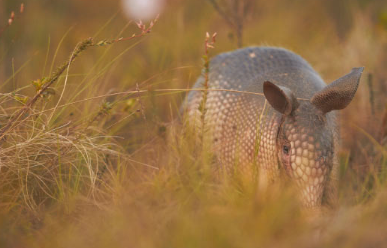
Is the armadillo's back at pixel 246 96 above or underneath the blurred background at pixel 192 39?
underneath

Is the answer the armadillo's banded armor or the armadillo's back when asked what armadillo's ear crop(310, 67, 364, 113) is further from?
the armadillo's back

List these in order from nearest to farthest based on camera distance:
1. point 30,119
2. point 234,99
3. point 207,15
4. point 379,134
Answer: point 30,119
point 234,99
point 379,134
point 207,15

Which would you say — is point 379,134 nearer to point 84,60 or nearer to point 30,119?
point 30,119

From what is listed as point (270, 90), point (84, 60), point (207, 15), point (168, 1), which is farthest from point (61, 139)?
point (168, 1)

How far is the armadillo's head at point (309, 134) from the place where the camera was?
2.90m

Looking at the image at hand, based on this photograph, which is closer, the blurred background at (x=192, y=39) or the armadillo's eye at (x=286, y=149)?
the armadillo's eye at (x=286, y=149)

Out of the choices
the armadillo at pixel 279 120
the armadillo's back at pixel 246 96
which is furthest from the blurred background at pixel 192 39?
the armadillo at pixel 279 120

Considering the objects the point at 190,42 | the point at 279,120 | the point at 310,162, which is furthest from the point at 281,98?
the point at 190,42

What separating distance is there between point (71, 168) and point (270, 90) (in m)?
1.49

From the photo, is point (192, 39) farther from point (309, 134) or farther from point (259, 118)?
point (309, 134)

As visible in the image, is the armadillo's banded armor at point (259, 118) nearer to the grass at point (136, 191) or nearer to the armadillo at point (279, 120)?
the armadillo at point (279, 120)

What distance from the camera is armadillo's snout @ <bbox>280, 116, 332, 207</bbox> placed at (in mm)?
2887

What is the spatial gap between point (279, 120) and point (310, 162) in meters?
0.45

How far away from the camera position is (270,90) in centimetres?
310
